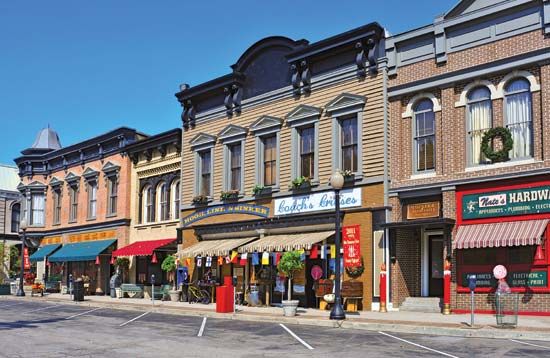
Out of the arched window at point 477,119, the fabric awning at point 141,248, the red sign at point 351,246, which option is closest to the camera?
the arched window at point 477,119

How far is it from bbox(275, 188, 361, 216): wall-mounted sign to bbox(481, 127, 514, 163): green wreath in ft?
16.7

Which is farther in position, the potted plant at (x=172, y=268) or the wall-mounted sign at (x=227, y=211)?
the potted plant at (x=172, y=268)

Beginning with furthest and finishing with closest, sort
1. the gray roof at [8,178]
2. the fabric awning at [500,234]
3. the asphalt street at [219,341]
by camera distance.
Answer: the gray roof at [8,178], the fabric awning at [500,234], the asphalt street at [219,341]

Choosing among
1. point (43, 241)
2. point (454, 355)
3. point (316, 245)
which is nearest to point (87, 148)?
point (43, 241)

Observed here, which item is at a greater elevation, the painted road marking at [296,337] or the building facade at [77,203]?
the building facade at [77,203]

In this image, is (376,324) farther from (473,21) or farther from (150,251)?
(150,251)

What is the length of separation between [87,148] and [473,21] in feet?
88.8

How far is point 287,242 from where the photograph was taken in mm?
25969

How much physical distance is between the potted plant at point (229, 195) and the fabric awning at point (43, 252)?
1814 centimetres

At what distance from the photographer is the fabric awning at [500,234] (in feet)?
63.9

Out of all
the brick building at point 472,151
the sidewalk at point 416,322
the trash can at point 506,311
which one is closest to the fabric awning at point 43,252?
the sidewalk at point 416,322

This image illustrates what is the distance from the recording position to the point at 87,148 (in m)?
41.9

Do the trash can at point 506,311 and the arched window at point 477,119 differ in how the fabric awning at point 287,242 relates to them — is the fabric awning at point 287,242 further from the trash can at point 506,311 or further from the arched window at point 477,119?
the trash can at point 506,311

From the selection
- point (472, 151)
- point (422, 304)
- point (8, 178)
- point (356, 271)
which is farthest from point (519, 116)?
point (8, 178)
